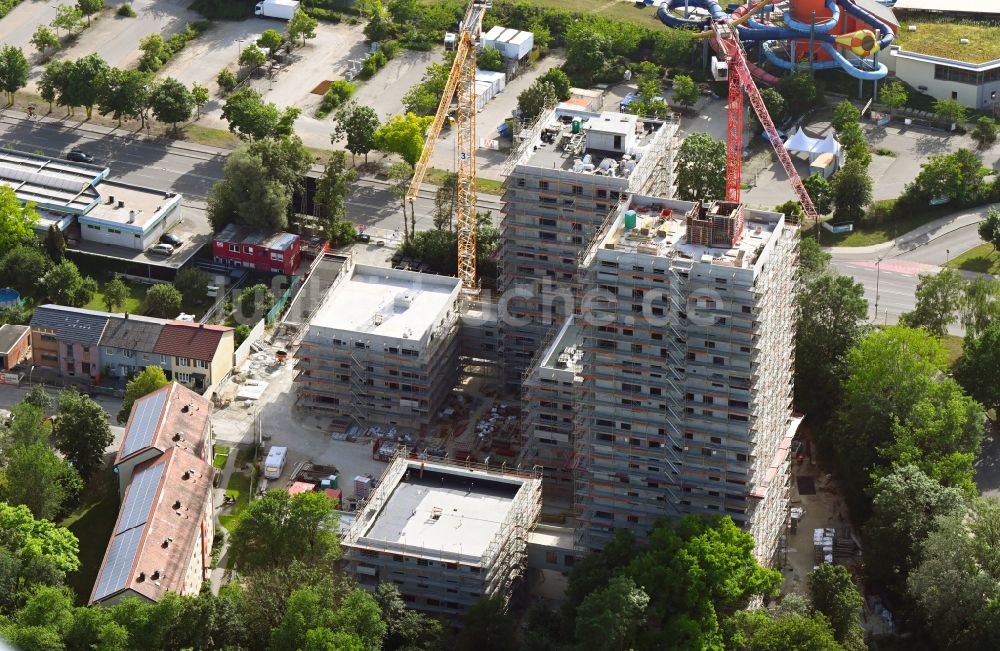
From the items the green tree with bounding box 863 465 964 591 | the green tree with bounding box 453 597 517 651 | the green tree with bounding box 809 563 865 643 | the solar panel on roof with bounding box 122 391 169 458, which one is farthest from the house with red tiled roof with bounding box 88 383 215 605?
the green tree with bounding box 863 465 964 591

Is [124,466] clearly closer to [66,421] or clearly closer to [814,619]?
[66,421]

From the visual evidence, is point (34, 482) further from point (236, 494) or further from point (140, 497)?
point (236, 494)

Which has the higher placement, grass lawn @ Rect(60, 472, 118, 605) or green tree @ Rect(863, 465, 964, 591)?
green tree @ Rect(863, 465, 964, 591)

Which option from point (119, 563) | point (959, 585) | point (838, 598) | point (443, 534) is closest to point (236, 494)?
point (119, 563)

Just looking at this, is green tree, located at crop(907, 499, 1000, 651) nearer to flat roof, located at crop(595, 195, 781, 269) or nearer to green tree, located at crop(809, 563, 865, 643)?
green tree, located at crop(809, 563, 865, 643)

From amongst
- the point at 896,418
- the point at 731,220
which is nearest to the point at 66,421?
the point at 731,220

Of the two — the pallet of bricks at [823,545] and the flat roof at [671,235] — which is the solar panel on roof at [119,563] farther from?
the pallet of bricks at [823,545]
